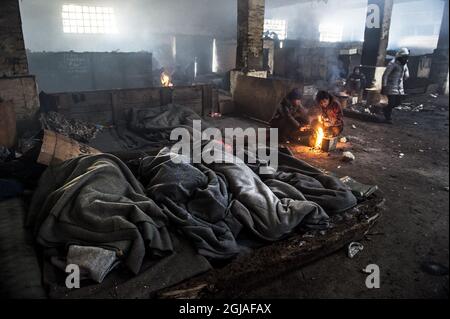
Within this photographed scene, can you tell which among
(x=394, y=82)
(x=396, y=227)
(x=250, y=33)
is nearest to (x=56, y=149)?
(x=396, y=227)

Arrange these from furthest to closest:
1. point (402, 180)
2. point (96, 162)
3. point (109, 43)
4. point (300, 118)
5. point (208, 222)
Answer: point (109, 43) < point (300, 118) < point (402, 180) < point (96, 162) < point (208, 222)

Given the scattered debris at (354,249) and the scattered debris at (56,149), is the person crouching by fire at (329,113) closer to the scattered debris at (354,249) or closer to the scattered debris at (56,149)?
the scattered debris at (354,249)

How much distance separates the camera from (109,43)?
58.7 ft

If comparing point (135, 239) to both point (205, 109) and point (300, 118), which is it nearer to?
point (300, 118)

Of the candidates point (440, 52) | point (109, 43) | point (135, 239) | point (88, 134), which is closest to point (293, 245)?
point (135, 239)

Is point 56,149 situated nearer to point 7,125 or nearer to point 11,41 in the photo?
point 7,125

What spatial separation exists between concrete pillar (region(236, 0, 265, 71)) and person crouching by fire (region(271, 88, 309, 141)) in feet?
9.00

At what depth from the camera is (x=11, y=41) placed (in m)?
6.38

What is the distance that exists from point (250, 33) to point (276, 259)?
312 inches

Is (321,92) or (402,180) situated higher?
(321,92)

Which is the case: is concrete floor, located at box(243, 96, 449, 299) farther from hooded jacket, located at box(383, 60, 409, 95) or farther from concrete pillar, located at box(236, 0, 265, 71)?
concrete pillar, located at box(236, 0, 265, 71)

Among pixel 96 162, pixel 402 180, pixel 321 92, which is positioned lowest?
pixel 402 180

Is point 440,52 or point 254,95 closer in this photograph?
point 254,95

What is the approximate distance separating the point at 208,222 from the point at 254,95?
633 centimetres
